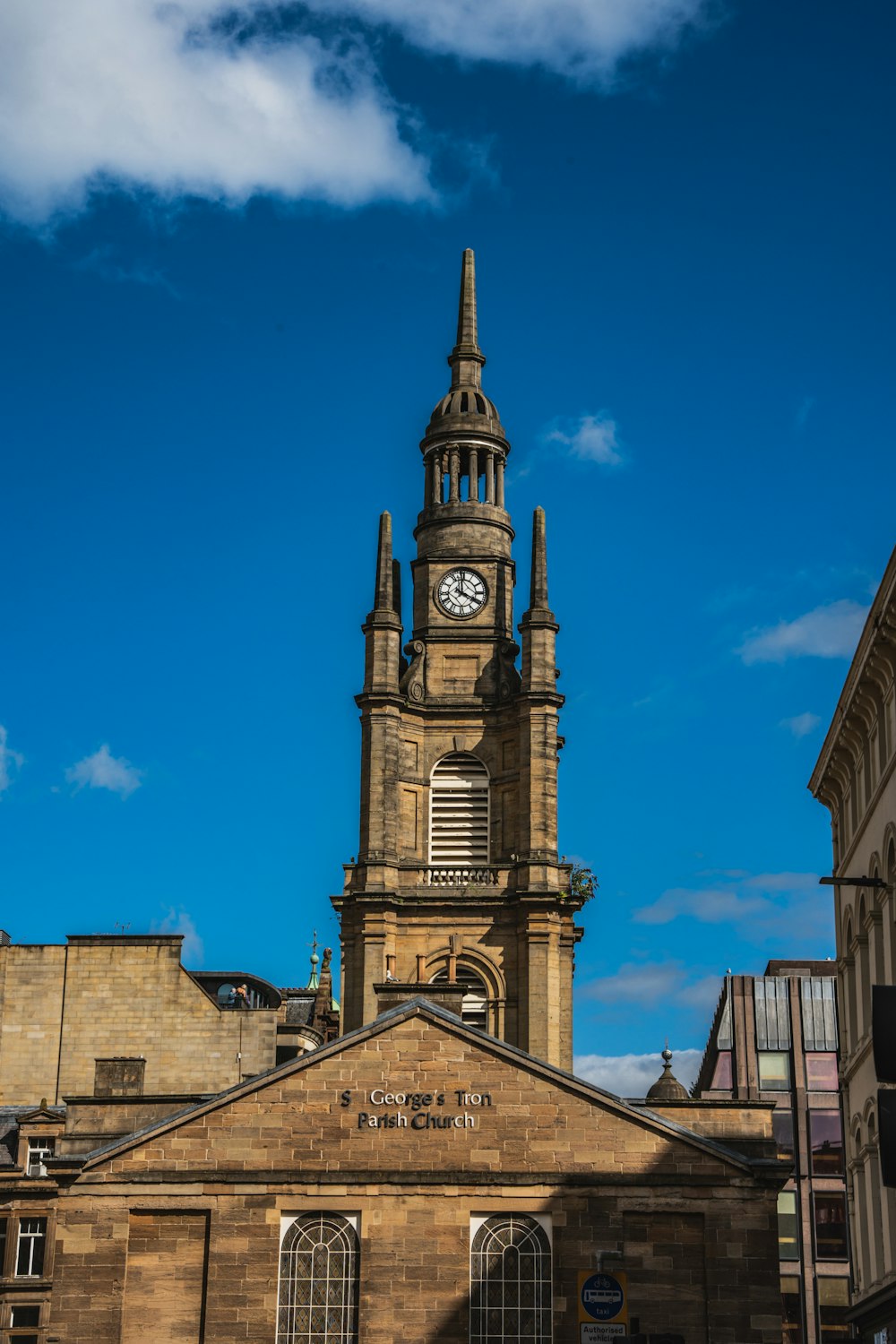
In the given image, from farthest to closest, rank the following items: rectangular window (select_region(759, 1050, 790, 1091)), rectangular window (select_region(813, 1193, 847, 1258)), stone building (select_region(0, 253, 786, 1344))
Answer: rectangular window (select_region(759, 1050, 790, 1091)), rectangular window (select_region(813, 1193, 847, 1258)), stone building (select_region(0, 253, 786, 1344))

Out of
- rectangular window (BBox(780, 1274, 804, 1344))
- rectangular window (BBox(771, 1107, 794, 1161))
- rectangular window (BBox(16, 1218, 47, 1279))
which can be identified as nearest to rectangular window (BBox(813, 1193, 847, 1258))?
rectangular window (BBox(780, 1274, 804, 1344))

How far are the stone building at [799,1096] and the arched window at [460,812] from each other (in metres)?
Answer: 31.6

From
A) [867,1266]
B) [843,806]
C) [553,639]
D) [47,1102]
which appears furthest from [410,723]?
[867,1266]

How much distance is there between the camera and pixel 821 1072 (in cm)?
9538

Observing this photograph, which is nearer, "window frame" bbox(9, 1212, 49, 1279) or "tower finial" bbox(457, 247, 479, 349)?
"window frame" bbox(9, 1212, 49, 1279)

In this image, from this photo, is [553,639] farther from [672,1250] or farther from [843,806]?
[672,1250]

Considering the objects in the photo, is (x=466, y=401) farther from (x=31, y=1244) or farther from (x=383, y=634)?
(x=31, y=1244)

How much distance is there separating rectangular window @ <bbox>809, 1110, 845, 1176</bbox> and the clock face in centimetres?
3483

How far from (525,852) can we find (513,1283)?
2507 cm

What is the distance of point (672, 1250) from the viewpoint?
1551 inches

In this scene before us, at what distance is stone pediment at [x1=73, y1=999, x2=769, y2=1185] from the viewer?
40094mm

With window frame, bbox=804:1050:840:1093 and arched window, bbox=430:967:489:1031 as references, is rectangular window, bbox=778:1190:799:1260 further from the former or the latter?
arched window, bbox=430:967:489:1031

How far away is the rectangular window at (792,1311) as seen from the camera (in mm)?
87500

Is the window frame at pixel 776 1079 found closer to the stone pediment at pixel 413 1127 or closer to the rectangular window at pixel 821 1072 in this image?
the rectangular window at pixel 821 1072
